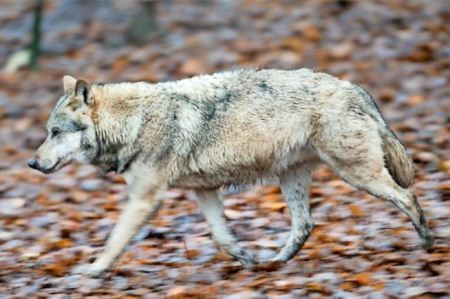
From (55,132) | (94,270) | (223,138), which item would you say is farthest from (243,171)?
(55,132)

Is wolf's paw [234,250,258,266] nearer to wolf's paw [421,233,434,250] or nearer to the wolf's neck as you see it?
the wolf's neck

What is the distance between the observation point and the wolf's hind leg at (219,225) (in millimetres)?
7289

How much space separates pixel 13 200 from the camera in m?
9.99

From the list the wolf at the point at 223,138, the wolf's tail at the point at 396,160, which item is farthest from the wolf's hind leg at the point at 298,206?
the wolf's tail at the point at 396,160

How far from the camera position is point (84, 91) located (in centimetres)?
722

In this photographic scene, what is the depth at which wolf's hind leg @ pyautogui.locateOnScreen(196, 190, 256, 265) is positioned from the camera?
7289 millimetres

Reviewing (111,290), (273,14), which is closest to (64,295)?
(111,290)

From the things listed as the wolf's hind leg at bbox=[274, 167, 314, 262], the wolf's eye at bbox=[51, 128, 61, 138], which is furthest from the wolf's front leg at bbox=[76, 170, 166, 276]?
the wolf's hind leg at bbox=[274, 167, 314, 262]

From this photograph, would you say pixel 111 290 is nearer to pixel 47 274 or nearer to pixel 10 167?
pixel 47 274

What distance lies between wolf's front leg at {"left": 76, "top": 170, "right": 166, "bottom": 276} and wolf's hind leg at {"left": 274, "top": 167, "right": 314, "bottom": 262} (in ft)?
4.01

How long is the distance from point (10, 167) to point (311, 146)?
5830 millimetres

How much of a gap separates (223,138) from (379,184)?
1.35 metres

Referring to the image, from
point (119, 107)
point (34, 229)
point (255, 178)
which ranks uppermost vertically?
point (119, 107)

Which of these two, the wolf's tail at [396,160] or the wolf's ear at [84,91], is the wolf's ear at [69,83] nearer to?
the wolf's ear at [84,91]
